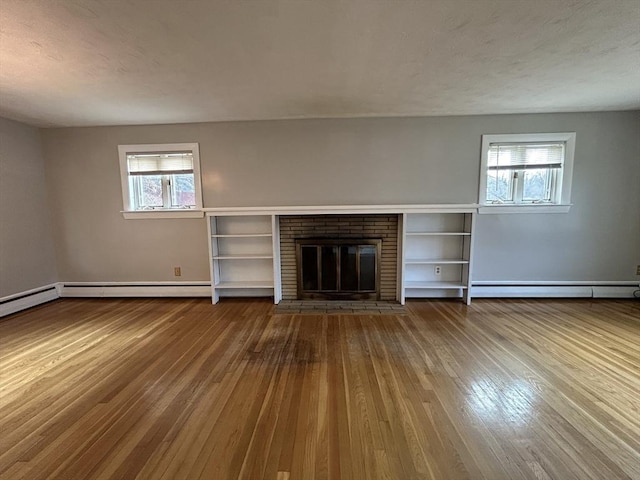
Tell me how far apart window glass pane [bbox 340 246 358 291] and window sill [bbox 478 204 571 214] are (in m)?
1.82

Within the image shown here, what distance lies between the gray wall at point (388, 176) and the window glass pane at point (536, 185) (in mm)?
275

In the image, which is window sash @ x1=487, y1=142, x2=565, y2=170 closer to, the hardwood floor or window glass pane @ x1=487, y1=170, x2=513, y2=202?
window glass pane @ x1=487, y1=170, x2=513, y2=202

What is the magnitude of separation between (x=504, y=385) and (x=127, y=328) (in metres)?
3.63

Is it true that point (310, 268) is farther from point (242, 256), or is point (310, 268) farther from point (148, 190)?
point (148, 190)

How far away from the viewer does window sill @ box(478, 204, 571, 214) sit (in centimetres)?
380

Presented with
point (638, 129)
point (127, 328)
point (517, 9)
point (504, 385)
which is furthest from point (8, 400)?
point (638, 129)

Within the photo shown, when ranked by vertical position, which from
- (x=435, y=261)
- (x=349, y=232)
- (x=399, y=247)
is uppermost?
(x=349, y=232)

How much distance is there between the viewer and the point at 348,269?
396cm

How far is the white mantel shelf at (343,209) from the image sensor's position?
11.9 feet

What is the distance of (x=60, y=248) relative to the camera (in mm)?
4203

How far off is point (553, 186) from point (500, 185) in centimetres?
70

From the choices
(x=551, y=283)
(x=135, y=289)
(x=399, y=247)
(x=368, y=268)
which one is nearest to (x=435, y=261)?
(x=399, y=247)

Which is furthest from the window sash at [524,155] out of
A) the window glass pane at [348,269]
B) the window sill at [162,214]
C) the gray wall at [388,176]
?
the window sill at [162,214]

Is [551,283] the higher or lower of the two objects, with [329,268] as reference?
lower
